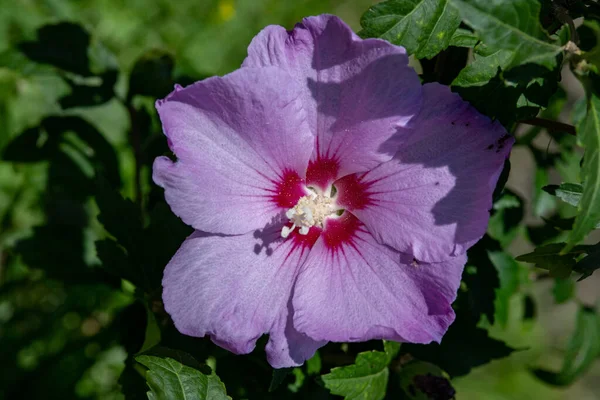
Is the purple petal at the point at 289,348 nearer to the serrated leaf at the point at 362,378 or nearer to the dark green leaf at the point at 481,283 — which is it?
the serrated leaf at the point at 362,378

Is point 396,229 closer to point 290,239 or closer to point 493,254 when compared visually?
point 290,239

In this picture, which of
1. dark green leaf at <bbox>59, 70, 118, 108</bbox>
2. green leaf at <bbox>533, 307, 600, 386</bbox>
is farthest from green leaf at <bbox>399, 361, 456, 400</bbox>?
dark green leaf at <bbox>59, 70, 118, 108</bbox>

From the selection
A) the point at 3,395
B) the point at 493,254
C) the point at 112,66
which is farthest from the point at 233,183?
the point at 3,395

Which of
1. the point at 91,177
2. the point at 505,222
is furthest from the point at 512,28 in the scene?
the point at 91,177

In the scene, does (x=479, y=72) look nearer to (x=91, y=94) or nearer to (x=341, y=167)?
(x=341, y=167)

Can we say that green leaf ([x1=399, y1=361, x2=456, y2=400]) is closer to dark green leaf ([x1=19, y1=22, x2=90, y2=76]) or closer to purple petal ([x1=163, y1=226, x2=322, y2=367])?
purple petal ([x1=163, y1=226, x2=322, y2=367])

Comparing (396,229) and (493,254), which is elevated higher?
(396,229)

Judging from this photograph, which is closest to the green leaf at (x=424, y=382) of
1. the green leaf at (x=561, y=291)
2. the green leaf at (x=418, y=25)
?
the green leaf at (x=418, y=25)

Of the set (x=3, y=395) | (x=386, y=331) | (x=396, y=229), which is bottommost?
(x=3, y=395)
